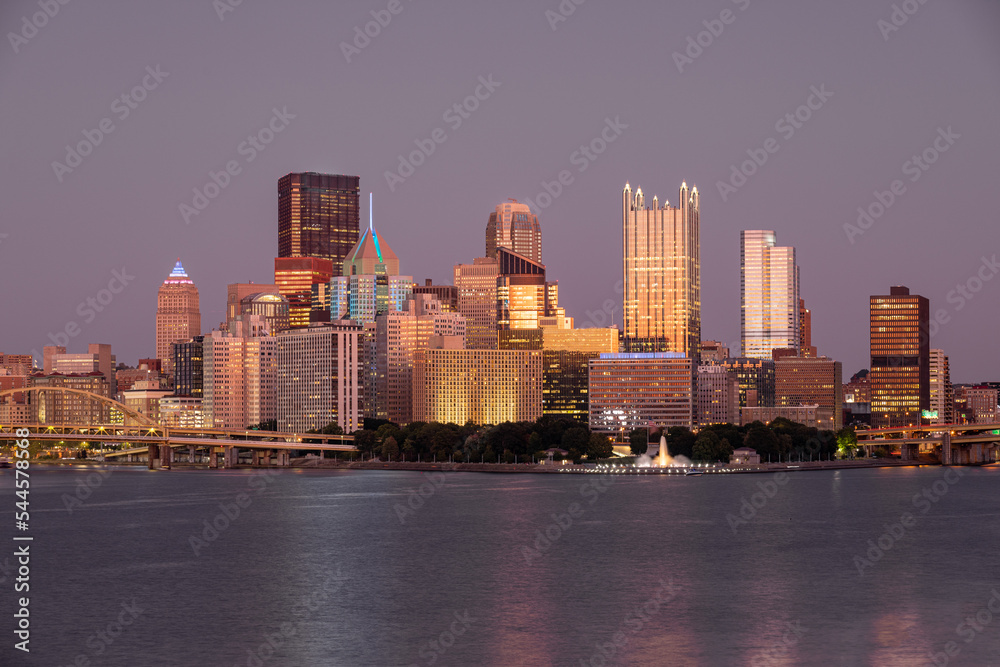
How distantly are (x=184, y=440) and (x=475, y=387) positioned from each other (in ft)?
168

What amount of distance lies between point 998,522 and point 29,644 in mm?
54337

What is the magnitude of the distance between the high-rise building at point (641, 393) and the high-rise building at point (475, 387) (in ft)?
30.4

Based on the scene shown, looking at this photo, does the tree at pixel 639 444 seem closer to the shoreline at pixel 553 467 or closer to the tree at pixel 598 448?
the tree at pixel 598 448

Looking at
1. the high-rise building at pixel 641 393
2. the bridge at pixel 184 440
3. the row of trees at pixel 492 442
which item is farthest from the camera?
the high-rise building at pixel 641 393

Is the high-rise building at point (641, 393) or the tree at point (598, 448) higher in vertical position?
the high-rise building at point (641, 393)

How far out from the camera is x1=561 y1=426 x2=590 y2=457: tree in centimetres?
13875

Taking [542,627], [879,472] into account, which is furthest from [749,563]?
[879,472]

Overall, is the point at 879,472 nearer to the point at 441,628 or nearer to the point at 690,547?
the point at 690,547

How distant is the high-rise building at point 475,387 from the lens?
19062 centimetres

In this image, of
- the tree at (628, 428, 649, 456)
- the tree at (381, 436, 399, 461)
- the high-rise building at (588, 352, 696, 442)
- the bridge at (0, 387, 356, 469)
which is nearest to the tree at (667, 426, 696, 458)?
the tree at (628, 428, 649, 456)

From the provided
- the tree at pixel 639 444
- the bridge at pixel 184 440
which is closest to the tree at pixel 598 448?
the tree at pixel 639 444

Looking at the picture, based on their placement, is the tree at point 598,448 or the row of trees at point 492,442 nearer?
the row of trees at point 492,442

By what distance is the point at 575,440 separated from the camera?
139 m

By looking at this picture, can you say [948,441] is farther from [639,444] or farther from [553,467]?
[553,467]
